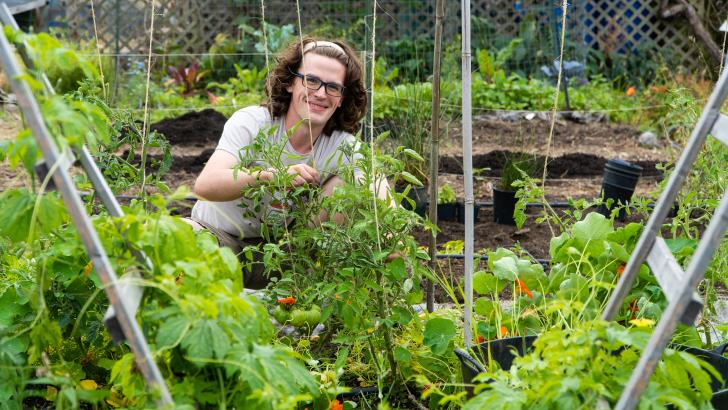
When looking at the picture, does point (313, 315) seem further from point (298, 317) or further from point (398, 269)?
point (398, 269)

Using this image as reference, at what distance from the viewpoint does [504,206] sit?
4.78 meters

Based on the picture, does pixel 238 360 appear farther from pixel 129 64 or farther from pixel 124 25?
pixel 124 25

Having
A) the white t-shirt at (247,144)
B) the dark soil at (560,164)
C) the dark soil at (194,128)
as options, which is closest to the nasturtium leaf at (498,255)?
the white t-shirt at (247,144)

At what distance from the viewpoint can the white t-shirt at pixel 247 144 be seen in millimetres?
3141

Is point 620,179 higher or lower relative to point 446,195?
higher

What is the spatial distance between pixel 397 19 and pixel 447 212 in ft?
17.7

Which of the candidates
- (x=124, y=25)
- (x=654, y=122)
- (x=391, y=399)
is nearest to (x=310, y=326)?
(x=391, y=399)

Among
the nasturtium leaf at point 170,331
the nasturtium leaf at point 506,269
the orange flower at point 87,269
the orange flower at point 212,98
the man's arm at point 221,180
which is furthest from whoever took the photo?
the orange flower at point 212,98

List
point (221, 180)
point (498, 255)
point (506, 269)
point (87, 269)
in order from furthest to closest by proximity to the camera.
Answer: point (221, 180) → point (498, 255) → point (506, 269) → point (87, 269)

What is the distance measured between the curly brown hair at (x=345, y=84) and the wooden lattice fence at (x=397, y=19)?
6.24 m

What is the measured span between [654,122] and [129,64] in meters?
5.37

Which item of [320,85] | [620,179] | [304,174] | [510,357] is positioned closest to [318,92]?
[320,85]

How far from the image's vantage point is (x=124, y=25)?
984cm

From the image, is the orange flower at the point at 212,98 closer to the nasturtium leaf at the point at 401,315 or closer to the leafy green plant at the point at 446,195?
the leafy green plant at the point at 446,195
